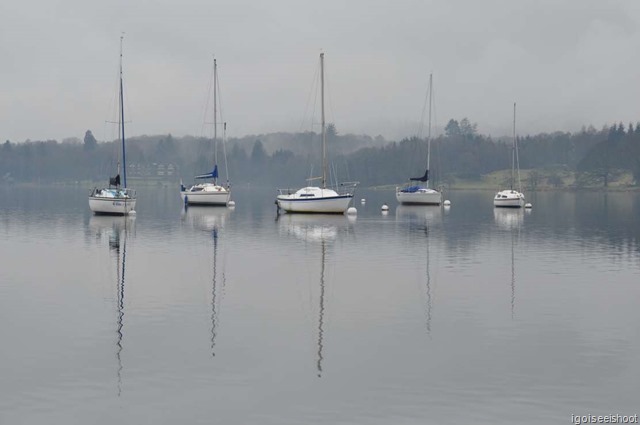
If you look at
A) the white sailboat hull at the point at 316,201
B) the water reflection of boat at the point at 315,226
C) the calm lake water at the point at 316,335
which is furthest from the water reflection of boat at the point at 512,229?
the white sailboat hull at the point at 316,201

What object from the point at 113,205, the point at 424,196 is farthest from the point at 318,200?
the point at 424,196

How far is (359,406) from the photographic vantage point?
1844cm

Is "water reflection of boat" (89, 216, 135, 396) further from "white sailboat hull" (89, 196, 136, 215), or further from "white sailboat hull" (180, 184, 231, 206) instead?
"white sailboat hull" (180, 184, 231, 206)

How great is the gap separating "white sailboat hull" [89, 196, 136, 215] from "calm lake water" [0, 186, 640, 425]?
3658 cm

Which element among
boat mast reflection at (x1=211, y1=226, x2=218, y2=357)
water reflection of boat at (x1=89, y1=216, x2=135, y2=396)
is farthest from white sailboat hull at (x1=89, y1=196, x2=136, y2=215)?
boat mast reflection at (x1=211, y1=226, x2=218, y2=357)

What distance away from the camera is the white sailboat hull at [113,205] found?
8781cm

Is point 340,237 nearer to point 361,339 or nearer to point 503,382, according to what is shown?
point 361,339

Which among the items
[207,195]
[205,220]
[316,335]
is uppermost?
[207,195]

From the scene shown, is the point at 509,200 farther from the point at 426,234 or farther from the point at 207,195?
the point at 426,234

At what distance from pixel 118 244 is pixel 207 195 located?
5555 cm

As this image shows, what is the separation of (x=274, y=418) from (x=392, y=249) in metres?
35.9

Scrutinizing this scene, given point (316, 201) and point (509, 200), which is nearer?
point (316, 201)

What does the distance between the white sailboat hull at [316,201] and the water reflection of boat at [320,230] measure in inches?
38.1

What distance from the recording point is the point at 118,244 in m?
55.0
